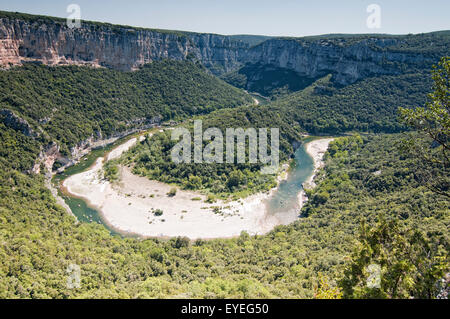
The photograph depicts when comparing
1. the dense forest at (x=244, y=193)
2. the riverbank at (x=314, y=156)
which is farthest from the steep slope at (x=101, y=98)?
the riverbank at (x=314, y=156)

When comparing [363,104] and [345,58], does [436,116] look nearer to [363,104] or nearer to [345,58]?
[363,104]

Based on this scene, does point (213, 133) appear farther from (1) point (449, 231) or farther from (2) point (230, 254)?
(1) point (449, 231)

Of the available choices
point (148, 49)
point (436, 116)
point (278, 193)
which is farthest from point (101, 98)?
point (436, 116)

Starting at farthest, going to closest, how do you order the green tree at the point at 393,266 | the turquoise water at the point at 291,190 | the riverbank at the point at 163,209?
1. the turquoise water at the point at 291,190
2. the riverbank at the point at 163,209
3. the green tree at the point at 393,266

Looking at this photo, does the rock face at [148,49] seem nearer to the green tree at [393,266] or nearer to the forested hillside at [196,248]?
the forested hillside at [196,248]

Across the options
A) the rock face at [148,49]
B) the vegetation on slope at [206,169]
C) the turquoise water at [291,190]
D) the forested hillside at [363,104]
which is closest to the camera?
the turquoise water at [291,190]

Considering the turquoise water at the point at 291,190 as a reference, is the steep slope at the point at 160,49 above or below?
above
